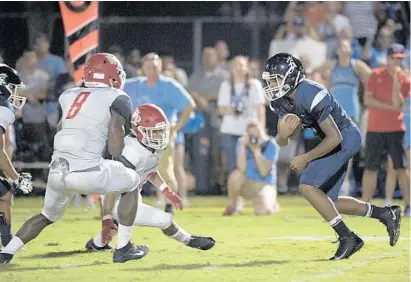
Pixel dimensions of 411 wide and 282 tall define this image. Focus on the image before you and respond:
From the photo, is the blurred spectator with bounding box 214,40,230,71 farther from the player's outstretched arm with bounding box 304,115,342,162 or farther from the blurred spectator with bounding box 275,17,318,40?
the player's outstretched arm with bounding box 304,115,342,162

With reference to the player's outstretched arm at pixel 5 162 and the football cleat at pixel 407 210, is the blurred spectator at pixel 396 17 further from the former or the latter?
the player's outstretched arm at pixel 5 162

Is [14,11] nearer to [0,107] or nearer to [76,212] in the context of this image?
[76,212]

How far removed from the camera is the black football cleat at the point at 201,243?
948 centimetres

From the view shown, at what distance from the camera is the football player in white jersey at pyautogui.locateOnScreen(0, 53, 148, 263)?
8.69 metres

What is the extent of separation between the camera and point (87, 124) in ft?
28.7

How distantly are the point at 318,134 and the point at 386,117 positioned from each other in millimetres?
4896

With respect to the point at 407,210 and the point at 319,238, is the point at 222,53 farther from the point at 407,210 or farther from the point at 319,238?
the point at 319,238

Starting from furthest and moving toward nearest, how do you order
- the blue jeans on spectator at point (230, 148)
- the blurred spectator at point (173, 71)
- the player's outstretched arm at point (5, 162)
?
the blurred spectator at point (173, 71), the blue jeans on spectator at point (230, 148), the player's outstretched arm at point (5, 162)

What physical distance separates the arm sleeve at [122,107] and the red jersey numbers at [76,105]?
237 mm

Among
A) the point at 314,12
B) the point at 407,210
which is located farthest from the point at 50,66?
the point at 407,210

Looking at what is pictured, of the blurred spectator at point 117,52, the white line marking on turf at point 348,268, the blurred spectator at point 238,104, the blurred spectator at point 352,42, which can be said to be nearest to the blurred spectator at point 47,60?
the blurred spectator at point 117,52

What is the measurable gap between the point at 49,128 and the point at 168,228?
25.6 feet

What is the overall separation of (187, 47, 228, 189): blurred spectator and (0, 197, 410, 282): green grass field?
3934mm

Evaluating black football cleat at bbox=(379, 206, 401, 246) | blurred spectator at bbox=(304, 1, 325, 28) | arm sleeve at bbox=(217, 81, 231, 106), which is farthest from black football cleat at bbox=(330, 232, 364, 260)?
blurred spectator at bbox=(304, 1, 325, 28)
